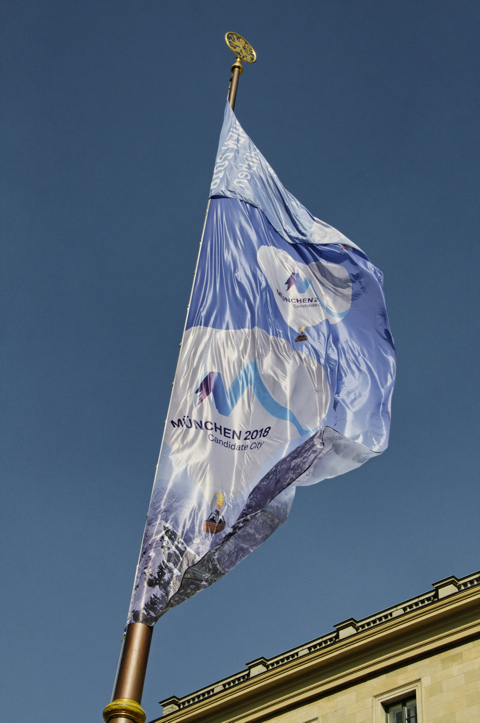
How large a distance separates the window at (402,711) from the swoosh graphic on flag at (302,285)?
1713 centimetres

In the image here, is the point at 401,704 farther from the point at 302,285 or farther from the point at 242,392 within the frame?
the point at 242,392

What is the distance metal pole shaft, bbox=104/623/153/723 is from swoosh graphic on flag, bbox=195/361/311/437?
169 inches

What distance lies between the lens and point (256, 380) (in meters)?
15.8

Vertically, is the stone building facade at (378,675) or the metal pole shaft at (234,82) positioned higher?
the metal pole shaft at (234,82)

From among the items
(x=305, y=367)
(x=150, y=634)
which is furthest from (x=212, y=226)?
(x=150, y=634)

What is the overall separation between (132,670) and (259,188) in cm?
1184

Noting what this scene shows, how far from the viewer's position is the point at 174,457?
1394 cm

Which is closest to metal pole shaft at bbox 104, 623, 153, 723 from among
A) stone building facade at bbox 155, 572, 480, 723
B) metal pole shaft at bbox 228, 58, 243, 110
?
metal pole shaft at bbox 228, 58, 243, 110

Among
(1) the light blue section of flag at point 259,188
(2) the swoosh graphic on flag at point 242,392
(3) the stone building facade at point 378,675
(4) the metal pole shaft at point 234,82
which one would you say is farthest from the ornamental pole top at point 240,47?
(3) the stone building facade at point 378,675

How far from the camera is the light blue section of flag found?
19.4 meters

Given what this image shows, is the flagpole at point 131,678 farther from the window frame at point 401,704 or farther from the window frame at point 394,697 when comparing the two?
the window frame at point 401,704

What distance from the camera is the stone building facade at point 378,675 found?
30.7 m

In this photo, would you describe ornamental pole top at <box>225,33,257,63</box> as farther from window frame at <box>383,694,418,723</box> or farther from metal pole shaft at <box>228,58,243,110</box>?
window frame at <box>383,694,418,723</box>

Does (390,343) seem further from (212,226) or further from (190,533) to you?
(190,533)
